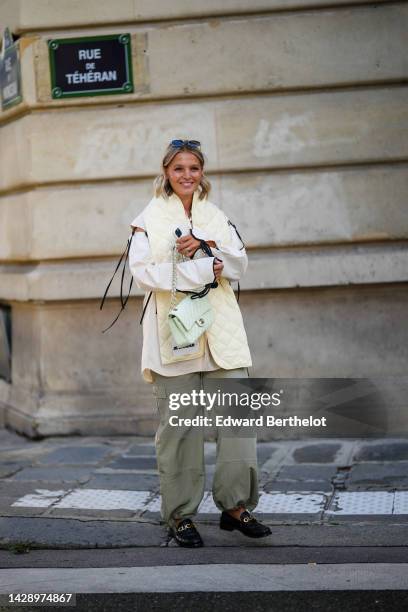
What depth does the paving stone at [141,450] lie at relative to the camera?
25.7 feet

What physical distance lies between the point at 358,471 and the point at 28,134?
349cm

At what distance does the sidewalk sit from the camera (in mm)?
5008

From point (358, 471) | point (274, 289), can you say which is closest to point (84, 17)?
point (274, 289)

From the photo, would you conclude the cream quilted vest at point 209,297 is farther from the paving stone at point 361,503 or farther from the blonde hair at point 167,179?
→ the paving stone at point 361,503

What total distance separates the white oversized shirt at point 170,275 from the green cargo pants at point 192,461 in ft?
0.20

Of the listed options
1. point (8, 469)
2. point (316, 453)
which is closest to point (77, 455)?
point (8, 469)

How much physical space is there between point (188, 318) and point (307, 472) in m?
2.10

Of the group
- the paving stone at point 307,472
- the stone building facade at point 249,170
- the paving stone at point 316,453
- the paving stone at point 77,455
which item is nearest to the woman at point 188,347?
the paving stone at point 307,472

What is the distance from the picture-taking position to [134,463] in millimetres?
7531

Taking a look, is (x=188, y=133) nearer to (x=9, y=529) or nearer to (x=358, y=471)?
(x=358, y=471)

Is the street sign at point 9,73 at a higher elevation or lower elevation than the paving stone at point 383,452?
higher

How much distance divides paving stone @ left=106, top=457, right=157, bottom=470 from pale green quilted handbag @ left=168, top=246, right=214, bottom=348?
212 cm

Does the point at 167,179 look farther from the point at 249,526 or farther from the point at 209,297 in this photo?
the point at 249,526

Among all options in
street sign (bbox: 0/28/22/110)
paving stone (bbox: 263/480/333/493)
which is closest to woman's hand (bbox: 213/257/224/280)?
paving stone (bbox: 263/480/333/493)
